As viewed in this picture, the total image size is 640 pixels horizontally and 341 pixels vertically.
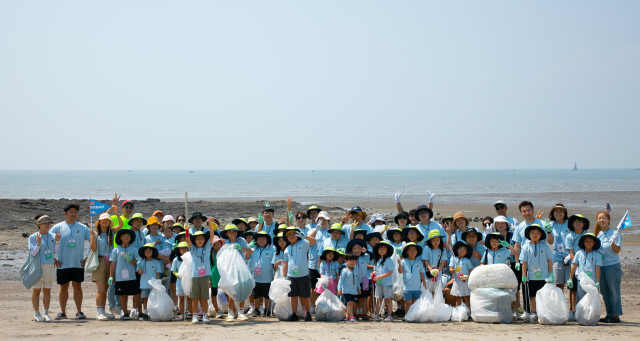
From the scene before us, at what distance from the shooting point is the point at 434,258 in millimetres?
10031

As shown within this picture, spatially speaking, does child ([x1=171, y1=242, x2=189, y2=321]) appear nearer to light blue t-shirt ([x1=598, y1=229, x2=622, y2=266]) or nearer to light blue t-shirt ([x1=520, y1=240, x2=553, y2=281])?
light blue t-shirt ([x1=520, y1=240, x2=553, y2=281])

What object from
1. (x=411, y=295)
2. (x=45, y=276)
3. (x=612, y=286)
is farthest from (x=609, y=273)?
(x=45, y=276)

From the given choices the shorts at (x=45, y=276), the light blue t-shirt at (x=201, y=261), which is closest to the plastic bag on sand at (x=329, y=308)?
the light blue t-shirt at (x=201, y=261)

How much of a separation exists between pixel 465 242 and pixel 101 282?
236 inches

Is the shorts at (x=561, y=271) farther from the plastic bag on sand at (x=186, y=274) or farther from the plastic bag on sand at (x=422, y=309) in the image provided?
the plastic bag on sand at (x=186, y=274)

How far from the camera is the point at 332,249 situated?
32.6 feet

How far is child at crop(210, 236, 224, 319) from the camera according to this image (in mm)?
10125

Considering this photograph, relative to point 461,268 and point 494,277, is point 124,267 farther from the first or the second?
point 494,277

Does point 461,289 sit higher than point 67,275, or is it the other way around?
point 67,275

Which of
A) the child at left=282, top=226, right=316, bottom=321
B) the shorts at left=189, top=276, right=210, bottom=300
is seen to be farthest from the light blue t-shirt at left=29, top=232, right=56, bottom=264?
the child at left=282, top=226, right=316, bottom=321

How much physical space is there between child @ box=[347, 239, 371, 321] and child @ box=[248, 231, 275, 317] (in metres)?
1.46

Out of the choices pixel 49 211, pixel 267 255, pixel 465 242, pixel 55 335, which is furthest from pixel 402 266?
pixel 49 211

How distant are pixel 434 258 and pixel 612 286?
107 inches

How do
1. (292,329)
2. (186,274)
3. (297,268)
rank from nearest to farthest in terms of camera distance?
(292,329) < (186,274) < (297,268)
